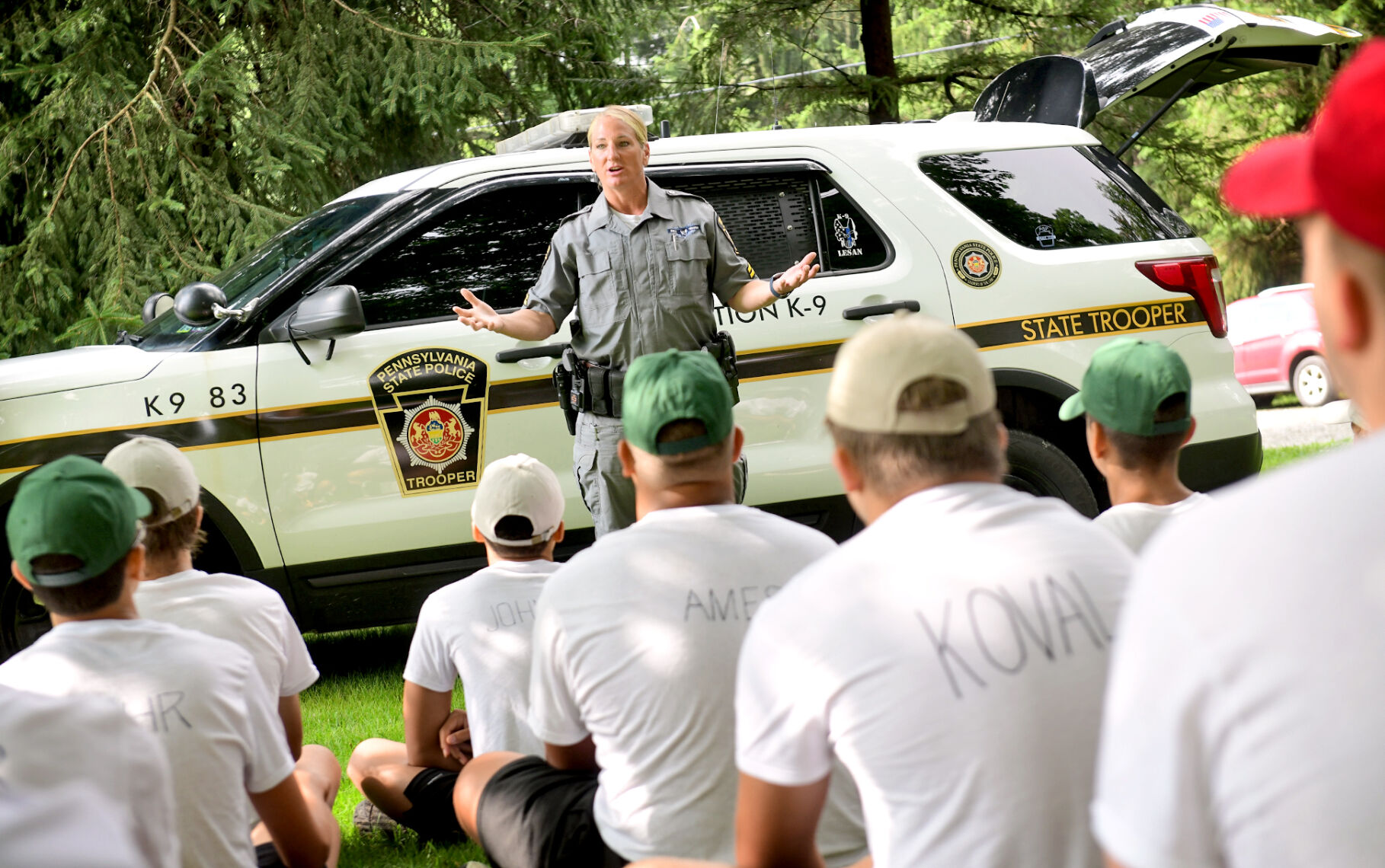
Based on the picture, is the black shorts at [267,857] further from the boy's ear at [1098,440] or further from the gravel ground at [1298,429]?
the gravel ground at [1298,429]

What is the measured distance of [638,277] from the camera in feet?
14.6

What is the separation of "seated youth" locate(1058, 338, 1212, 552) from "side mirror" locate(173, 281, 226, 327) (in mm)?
3071

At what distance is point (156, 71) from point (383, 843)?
5.96 m

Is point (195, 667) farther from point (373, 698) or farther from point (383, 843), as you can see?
point (373, 698)

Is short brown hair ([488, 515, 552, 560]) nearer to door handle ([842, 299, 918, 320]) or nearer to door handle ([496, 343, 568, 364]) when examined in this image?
door handle ([496, 343, 568, 364])

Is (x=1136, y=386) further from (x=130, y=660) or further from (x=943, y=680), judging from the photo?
(x=130, y=660)

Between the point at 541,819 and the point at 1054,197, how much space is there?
3721 mm

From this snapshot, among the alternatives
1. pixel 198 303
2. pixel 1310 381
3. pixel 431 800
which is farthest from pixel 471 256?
pixel 1310 381

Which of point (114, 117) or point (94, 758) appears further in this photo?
point (114, 117)

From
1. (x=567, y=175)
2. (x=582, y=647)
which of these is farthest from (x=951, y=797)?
(x=567, y=175)

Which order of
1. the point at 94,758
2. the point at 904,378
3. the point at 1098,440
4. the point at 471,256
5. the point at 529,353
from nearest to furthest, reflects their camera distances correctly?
the point at 94,758 → the point at 904,378 → the point at 1098,440 → the point at 529,353 → the point at 471,256

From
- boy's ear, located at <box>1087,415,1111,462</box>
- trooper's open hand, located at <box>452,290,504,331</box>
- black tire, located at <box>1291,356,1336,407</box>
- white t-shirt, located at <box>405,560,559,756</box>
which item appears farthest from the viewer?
black tire, located at <box>1291,356,1336,407</box>

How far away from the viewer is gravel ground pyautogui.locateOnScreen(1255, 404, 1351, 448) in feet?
35.4

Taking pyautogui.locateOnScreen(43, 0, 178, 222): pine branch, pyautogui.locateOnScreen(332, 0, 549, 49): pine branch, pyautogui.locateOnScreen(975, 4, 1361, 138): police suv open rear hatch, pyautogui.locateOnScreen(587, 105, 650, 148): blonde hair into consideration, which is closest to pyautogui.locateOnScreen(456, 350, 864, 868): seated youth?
pyautogui.locateOnScreen(587, 105, 650, 148): blonde hair
